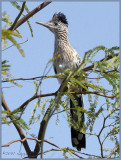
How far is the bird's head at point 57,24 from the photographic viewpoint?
420 centimetres

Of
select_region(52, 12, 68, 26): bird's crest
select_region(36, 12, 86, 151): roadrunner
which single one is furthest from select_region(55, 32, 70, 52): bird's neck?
select_region(52, 12, 68, 26): bird's crest

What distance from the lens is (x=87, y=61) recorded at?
1668 mm

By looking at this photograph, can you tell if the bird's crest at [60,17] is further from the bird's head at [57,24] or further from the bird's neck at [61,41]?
the bird's neck at [61,41]

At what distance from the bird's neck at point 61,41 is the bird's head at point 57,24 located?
77mm

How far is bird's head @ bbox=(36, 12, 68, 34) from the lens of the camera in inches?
165

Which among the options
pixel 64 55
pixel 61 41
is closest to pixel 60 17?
pixel 61 41

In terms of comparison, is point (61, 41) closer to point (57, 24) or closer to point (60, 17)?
point (57, 24)

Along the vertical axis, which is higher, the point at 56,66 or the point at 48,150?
the point at 56,66

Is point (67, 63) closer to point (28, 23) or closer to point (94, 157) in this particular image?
point (28, 23)

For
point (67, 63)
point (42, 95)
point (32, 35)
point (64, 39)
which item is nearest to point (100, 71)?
point (42, 95)

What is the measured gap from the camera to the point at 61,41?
403 cm

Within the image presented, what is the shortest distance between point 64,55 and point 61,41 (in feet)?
1.45

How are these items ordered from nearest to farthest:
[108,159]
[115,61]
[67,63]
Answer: [115,61], [108,159], [67,63]

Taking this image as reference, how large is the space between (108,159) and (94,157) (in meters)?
0.11
